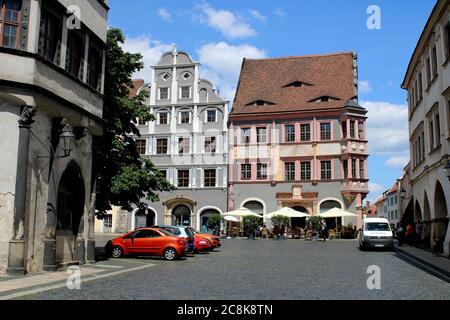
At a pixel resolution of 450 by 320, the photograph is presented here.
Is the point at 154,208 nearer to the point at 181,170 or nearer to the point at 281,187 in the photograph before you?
the point at 181,170

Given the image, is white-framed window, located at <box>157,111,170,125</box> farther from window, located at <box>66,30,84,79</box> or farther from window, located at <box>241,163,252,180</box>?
window, located at <box>66,30,84,79</box>

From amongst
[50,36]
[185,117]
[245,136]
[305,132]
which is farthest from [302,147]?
[50,36]

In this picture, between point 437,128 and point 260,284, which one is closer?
point 260,284

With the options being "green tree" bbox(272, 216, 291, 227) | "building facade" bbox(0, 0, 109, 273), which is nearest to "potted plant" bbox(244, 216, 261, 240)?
"green tree" bbox(272, 216, 291, 227)

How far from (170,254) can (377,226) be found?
45.4ft

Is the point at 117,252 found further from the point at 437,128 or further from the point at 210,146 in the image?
the point at 210,146

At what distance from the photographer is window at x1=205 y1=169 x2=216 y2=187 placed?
50.4 m

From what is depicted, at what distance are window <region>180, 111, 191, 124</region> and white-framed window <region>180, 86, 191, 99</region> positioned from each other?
5.33 feet

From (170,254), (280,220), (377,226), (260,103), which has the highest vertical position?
(260,103)

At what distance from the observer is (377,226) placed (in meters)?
29.8

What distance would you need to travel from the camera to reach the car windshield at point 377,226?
29.6 m

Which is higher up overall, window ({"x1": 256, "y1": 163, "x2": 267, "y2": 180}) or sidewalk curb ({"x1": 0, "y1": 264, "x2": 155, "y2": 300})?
window ({"x1": 256, "y1": 163, "x2": 267, "y2": 180})

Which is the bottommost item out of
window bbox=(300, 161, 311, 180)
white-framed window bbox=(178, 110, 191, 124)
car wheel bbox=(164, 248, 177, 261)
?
car wheel bbox=(164, 248, 177, 261)
